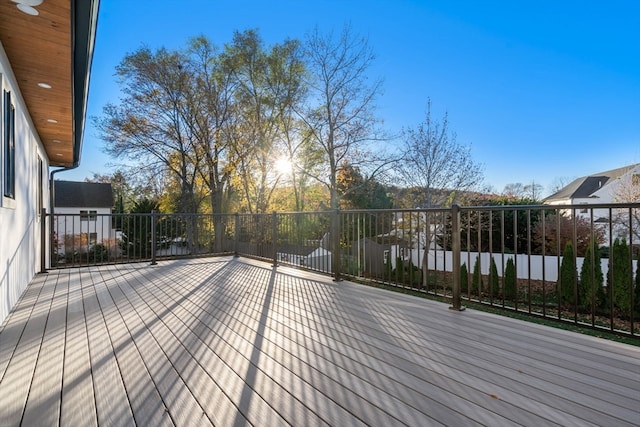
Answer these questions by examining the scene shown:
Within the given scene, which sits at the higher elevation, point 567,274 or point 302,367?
point 302,367

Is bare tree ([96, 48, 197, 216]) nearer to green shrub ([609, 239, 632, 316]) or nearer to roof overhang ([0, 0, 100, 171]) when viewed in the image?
roof overhang ([0, 0, 100, 171])

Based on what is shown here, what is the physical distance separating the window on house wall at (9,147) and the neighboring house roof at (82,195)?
2364 cm

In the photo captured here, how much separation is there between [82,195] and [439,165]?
80.9 ft

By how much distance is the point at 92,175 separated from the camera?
28.6 m

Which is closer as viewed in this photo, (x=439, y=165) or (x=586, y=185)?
(x=439, y=165)

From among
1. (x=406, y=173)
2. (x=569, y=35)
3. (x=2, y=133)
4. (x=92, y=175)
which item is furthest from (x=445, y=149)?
(x=92, y=175)

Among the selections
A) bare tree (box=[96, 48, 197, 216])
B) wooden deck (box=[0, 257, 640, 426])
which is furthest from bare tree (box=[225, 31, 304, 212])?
wooden deck (box=[0, 257, 640, 426])

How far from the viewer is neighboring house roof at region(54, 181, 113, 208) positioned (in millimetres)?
22922

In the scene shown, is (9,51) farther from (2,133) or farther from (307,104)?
(307,104)

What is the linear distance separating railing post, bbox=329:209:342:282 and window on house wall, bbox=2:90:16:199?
325 cm

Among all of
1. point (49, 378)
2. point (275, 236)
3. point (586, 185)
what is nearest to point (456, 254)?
point (49, 378)

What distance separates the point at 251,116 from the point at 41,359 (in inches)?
493

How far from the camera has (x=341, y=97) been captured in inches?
492

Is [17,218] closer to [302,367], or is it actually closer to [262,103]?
[302,367]
